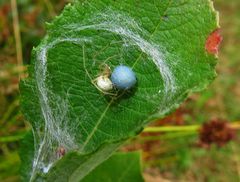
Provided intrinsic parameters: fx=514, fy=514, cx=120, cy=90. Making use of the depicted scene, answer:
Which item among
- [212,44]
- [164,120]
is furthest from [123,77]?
[164,120]

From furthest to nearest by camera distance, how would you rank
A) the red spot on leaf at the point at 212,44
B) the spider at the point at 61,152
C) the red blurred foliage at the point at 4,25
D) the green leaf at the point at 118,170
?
the red blurred foliage at the point at 4,25
the green leaf at the point at 118,170
the spider at the point at 61,152
the red spot on leaf at the point at 212,44

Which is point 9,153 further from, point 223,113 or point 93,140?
point 223,113

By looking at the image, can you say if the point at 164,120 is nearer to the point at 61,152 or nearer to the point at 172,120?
the point at 172,120

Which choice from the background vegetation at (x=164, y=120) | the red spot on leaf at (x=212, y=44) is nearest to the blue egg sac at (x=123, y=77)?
the red spot on leaf at (x=212, y=44)

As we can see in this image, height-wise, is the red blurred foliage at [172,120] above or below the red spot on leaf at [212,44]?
below

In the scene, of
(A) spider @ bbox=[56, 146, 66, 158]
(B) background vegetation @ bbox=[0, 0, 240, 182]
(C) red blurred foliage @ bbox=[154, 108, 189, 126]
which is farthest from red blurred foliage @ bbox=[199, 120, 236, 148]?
(A) spider @ bbox=[56, 146, 66, 158]

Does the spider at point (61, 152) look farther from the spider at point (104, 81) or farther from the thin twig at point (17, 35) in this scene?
the thin twig at point (17, 35)
